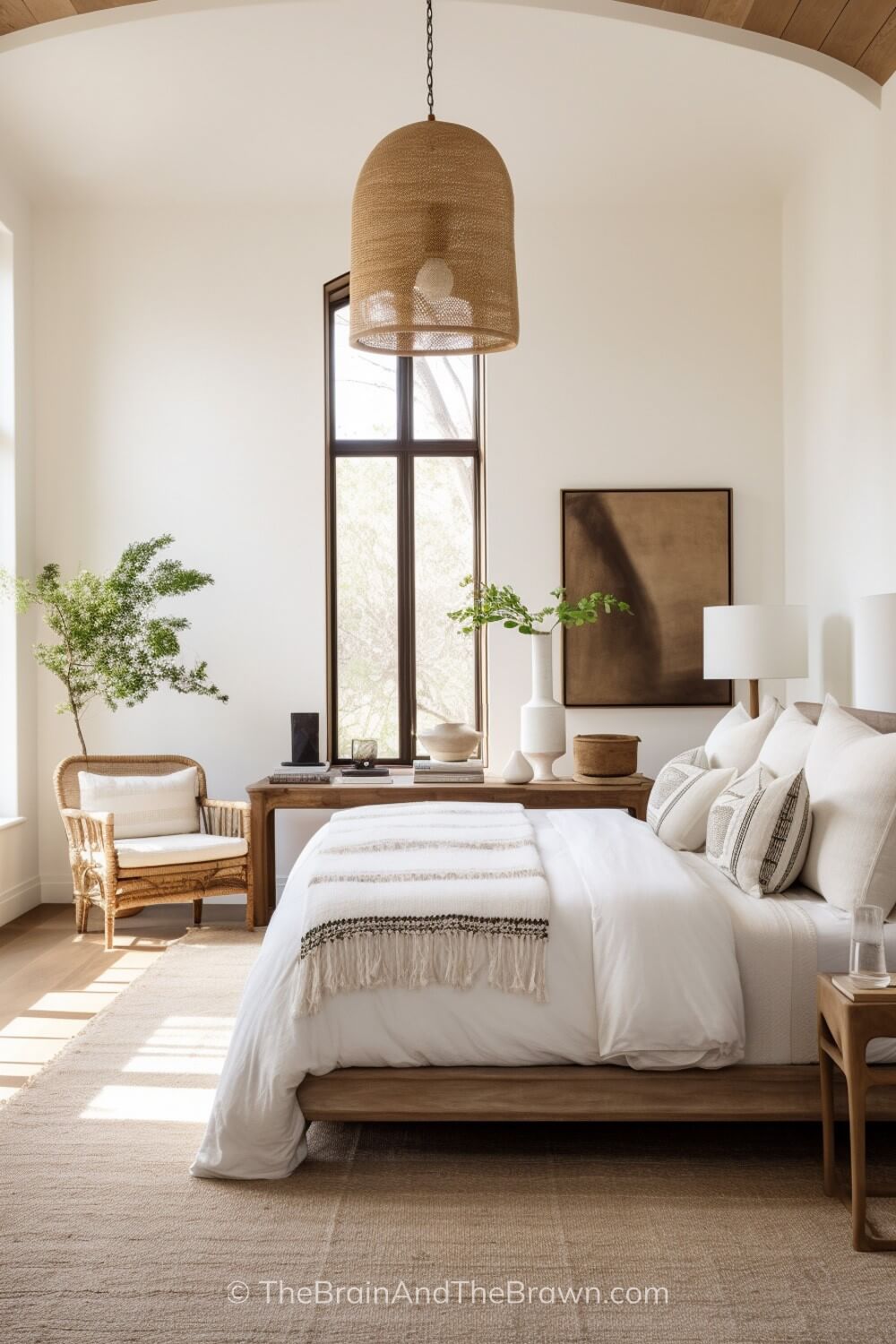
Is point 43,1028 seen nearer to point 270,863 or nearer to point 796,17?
point 270,863

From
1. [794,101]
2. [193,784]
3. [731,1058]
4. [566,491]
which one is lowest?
[731,1058]

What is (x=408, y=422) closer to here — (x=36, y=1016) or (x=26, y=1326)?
(x=36, y=1016)

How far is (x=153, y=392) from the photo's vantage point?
19.4 feet

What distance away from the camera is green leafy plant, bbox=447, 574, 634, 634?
540 centimetres

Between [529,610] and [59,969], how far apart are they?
2.82 metres

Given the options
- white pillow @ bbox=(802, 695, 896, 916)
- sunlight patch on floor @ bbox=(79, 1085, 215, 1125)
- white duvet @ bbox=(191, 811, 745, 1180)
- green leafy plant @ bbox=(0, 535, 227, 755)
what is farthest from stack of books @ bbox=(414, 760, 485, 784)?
white duvet @ bbox=(191, 811, 745, 1180)

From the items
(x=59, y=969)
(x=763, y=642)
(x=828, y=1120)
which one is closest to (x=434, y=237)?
(x=828, y=1120)

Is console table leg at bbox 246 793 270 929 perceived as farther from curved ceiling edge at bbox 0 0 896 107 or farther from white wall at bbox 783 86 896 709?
curved ceiling edge at bbox 0 0 896 107

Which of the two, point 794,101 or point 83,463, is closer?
point 794,101

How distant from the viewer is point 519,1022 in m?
2.70

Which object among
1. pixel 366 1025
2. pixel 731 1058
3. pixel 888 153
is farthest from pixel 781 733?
pixel 888 153

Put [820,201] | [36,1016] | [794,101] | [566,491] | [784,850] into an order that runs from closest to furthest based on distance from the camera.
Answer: [784,850]
[36,1016]
[794,101]
[820,201]
[566,491]

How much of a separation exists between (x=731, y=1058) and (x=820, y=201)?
13.6 ft

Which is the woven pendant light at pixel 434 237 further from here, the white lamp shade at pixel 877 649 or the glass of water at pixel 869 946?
the glass of water at pixel 869 946
